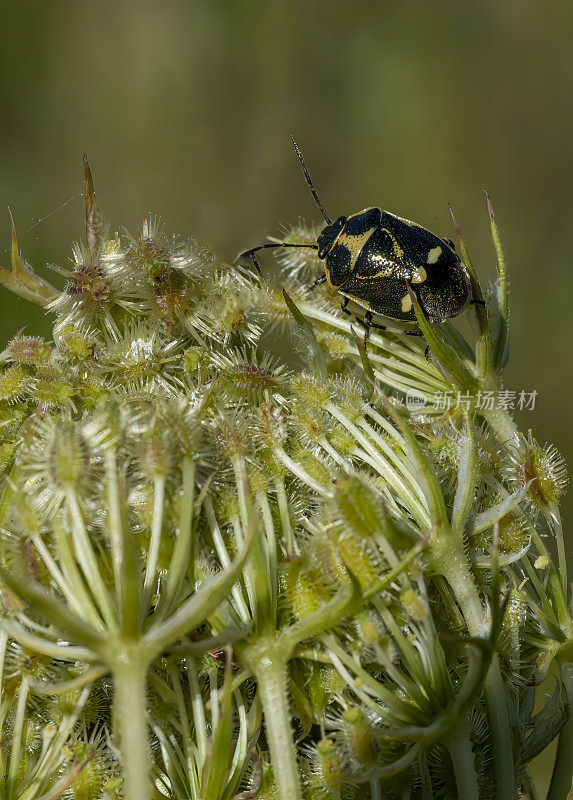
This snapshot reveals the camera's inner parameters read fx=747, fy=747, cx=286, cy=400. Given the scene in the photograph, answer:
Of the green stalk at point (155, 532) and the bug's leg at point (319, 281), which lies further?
the bug's leg at point (319, 281)

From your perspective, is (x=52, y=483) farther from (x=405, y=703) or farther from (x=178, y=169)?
(x=178, y=169)

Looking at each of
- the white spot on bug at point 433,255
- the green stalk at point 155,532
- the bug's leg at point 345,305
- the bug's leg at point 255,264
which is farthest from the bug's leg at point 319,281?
the green stalk at point 155,532

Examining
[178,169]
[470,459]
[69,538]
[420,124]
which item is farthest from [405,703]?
[420,124]

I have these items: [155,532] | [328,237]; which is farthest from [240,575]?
[328,237]

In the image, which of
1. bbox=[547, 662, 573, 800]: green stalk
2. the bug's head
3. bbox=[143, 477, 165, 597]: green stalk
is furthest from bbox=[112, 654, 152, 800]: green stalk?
the bug's head

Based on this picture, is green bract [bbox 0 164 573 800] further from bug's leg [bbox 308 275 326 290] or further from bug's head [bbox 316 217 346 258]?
bug's head [bbox 316 217 346 258]

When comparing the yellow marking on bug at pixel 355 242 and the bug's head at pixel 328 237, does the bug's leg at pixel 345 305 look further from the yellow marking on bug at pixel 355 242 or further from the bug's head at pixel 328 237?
the bug's head at pixel 328 237

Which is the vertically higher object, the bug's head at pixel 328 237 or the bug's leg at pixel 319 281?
the bug's head at pixel 328 237
